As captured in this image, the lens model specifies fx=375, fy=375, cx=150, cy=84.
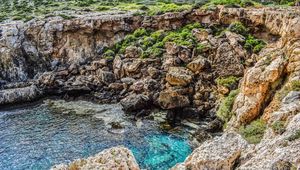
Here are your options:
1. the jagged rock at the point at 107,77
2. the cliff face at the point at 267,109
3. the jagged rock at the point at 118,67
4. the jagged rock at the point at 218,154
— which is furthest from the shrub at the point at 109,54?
the jagged rock at the point at 218,154

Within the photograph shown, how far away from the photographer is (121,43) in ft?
276

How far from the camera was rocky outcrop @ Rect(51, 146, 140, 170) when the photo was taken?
20.7 metres

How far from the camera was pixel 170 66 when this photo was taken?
227ft

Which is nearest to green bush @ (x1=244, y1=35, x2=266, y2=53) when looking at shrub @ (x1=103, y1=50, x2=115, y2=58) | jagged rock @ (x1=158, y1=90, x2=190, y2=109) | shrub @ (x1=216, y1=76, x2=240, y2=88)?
shrub @ (x1=216, y1=76, x2=240, y2=88)

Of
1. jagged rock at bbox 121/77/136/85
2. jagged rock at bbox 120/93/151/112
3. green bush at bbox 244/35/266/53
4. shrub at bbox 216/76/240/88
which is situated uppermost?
green bush at bbox 244/35/266/53

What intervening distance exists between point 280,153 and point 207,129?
103ft

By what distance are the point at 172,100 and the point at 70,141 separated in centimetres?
1771

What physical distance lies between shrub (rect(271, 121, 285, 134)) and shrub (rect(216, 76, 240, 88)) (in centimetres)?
3078

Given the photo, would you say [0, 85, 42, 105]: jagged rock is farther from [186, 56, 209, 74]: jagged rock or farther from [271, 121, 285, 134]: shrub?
[271, 121, 285, 134]: shrub

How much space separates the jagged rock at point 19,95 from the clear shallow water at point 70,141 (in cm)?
745

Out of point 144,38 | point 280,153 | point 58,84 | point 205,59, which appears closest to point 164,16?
point 144,38

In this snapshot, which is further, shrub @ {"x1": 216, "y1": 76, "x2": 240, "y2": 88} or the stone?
the stone

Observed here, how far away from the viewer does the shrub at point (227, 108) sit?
52963 millimetres

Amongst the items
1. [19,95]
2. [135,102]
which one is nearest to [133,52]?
[135,102]
